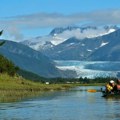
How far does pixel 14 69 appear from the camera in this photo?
573ft

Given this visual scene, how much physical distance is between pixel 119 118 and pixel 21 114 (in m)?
11.4

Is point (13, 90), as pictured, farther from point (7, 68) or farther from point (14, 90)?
point (7, 68)

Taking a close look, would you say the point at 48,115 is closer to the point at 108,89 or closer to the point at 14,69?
the point at 108,89

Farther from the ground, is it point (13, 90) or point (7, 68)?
point (7, 68)

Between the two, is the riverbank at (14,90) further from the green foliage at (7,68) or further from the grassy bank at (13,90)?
the green foliage at (7,68)

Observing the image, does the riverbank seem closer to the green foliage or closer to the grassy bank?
the grassy bank

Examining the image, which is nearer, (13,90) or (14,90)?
A: (13,90)

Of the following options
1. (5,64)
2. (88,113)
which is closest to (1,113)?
(88,113)

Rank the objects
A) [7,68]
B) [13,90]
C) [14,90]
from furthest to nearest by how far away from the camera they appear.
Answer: [7,68] → [14,90] → [13,90]

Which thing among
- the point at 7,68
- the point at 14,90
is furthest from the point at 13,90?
the point at 7,68

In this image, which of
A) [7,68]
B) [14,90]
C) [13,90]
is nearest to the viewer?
[13,90]

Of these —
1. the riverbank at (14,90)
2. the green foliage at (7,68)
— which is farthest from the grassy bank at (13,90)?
the green foliage at (7,68)

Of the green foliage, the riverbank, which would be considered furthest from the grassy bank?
the green foliage

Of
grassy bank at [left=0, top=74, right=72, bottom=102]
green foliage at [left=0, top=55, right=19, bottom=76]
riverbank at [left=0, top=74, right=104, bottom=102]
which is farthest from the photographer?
green foliage at [left=0, top=55, right=19, bottom=76]
